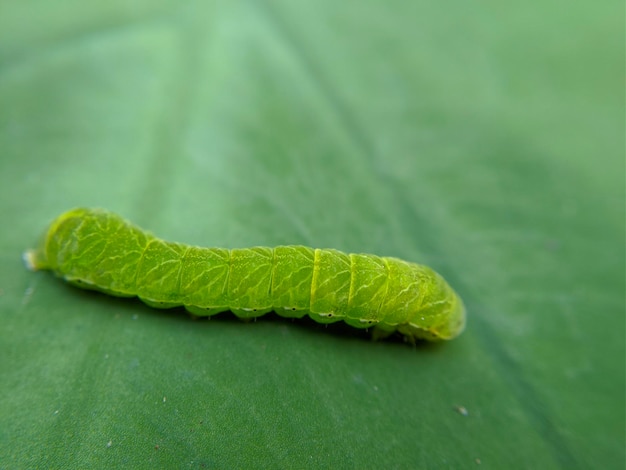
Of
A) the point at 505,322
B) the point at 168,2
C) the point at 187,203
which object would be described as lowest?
the point at 187,203

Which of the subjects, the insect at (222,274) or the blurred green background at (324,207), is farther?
the insect at (222,274)

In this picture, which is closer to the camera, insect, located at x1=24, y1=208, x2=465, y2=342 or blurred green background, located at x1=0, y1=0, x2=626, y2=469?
blurred green background, located at x1=0, y1=0, x2=626, y2=469

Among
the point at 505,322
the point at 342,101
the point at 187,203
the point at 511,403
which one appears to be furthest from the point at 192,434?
the point at 342,101

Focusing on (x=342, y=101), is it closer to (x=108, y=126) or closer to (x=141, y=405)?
(x=108, y=126)

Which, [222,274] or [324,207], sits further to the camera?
[324,207]
